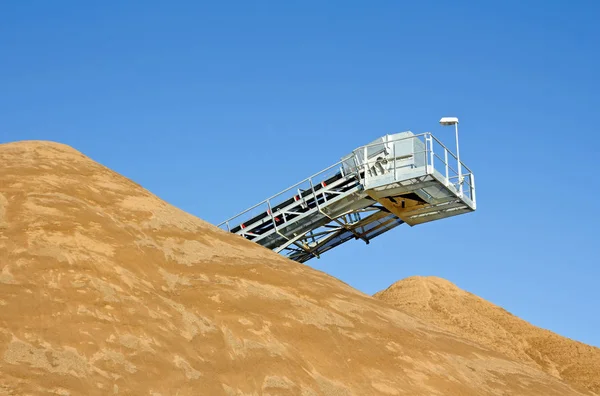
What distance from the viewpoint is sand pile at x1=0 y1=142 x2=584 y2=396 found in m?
15.8

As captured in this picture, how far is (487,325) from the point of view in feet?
140

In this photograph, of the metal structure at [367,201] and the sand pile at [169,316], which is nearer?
the sand pile at [169,316]

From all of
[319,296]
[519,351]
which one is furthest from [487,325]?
[319,296]

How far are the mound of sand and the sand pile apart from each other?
1679 centimetres

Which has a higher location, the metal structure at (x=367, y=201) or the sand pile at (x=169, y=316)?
the metal structure at (x=367, y=201)

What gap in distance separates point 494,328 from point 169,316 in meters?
27.8

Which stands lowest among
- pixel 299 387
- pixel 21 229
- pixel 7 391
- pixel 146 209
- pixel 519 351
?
pixel 7 391

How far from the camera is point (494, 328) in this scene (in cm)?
4272

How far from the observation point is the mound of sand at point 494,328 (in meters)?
40.3

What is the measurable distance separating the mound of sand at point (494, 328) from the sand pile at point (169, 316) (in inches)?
661

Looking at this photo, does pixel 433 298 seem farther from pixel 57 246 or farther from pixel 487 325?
pixel 57 246

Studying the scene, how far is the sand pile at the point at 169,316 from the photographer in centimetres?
1579

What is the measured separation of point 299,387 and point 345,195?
42.0 ft

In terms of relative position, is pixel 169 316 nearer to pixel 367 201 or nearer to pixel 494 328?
pixel 367 201
